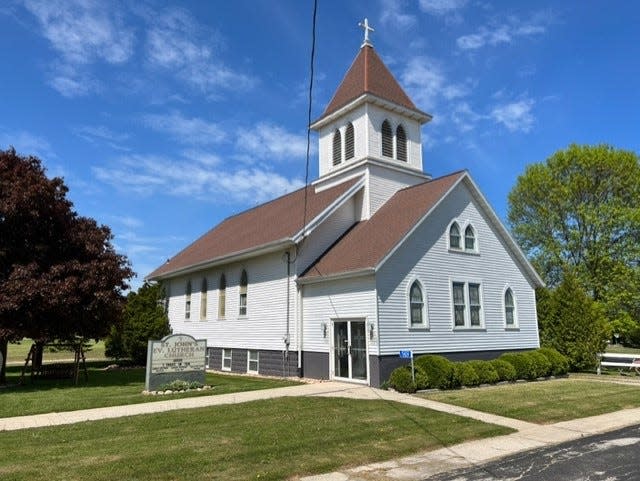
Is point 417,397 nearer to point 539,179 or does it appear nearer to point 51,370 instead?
point 51,370

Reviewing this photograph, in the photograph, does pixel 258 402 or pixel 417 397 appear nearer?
pixel 258 402

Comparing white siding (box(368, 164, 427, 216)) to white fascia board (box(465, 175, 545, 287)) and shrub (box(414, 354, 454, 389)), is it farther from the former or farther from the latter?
shrub (box(414, 354, 454, 389))

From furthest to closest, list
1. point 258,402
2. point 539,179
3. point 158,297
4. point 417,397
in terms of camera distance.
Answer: point 539,179 < point 158,297 < point 417,397 < point 258,402

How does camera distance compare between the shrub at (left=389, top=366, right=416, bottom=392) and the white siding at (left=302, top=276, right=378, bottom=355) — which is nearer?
the shrub at (left=389, top=366, right=416, bottom=392)

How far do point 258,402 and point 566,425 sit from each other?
23.5 feet

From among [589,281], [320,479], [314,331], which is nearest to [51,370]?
[314,331]

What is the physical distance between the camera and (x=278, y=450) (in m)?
8.68

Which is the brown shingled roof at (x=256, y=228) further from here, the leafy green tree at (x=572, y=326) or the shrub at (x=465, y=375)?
the leafy green tree at (x=572, y=326)

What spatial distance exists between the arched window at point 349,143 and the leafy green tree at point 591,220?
20.6 meters

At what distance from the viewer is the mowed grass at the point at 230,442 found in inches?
300

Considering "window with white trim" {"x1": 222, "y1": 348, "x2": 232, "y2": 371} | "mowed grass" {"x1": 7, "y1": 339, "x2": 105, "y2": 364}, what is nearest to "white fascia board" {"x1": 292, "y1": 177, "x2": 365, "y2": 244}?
"window with white trim" {"x1": 222, "y1": 348, "x2": 232, "y2": 371}

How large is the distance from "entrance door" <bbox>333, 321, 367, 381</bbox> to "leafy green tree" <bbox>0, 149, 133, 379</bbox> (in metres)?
7.80

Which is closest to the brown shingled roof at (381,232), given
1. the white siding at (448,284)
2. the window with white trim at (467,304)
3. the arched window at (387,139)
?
the white siding at (448,284)

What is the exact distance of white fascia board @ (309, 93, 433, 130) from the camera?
23766 mm
